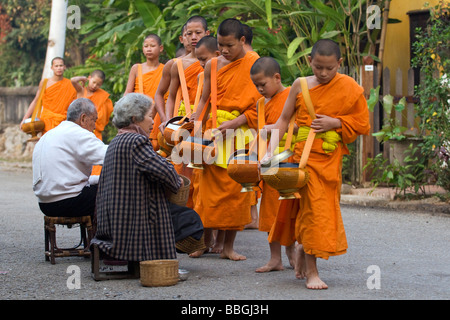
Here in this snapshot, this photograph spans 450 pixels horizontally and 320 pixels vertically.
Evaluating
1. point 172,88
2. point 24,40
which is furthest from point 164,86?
point 24,40

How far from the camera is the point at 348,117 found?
569cm

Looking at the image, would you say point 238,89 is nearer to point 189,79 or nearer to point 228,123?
point 228,123

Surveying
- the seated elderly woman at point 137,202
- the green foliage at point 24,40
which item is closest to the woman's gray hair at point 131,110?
the seated elderly woman at point 137,202

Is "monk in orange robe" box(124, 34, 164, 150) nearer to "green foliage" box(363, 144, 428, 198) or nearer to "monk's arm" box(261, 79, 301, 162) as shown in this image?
"monk's arm" box(261, 79, 301, 162)

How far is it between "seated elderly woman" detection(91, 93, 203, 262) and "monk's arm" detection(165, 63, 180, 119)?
6.33 ft

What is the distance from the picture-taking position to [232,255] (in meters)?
7.00

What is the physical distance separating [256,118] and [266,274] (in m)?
1.41

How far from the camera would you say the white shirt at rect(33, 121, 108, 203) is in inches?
263

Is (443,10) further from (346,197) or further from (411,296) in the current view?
(411,296)

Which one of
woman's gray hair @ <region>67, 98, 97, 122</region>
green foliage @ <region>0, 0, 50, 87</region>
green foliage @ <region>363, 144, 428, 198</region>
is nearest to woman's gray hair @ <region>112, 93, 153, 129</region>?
woman's gray hair @ <region>67, 98, 97, 122</region>

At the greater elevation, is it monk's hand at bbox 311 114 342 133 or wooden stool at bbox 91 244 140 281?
monk's hand at bbox 311 114 342 133

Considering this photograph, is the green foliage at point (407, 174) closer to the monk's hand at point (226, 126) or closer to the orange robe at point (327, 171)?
the monk's hand at point (226, 126)
